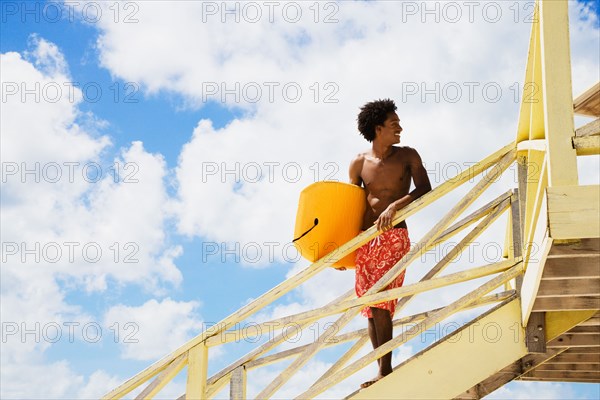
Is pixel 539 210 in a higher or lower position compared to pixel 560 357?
higher

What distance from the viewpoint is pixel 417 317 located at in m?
5.39

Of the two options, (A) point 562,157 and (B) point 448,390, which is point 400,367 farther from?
(A) point 562,157

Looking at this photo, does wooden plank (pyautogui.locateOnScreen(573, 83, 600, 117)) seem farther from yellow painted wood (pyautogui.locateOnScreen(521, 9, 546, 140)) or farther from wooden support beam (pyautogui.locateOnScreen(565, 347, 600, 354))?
wooden support beam (pyautogui.locateOnScreen(565, 347, 600, 354))

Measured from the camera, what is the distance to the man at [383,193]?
16.6 feet

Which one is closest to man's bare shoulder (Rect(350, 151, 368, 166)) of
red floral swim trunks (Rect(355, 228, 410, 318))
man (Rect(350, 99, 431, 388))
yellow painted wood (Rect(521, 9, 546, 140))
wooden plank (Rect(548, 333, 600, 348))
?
man (Rect(350, 99, 431, 388))

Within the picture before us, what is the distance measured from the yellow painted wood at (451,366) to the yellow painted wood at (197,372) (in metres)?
1.08

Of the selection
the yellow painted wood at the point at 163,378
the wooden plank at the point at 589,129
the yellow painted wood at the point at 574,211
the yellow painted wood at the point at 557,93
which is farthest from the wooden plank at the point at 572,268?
the yellow painted wood at the point at 163,378

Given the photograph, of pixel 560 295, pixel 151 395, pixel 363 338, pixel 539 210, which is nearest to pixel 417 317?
pixel 363 338

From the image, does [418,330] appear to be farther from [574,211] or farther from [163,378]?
[163,378]

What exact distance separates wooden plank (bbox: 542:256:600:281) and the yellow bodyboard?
1573mm

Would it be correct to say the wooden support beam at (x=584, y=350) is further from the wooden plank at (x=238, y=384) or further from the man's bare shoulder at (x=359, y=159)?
the wooden plank at (x=238, y=384)

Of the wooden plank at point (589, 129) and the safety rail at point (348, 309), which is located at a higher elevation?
the wooden plank at point (589, 129)

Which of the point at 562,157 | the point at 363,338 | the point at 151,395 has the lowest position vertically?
the point at 151,395

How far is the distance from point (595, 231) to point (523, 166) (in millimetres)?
1747
